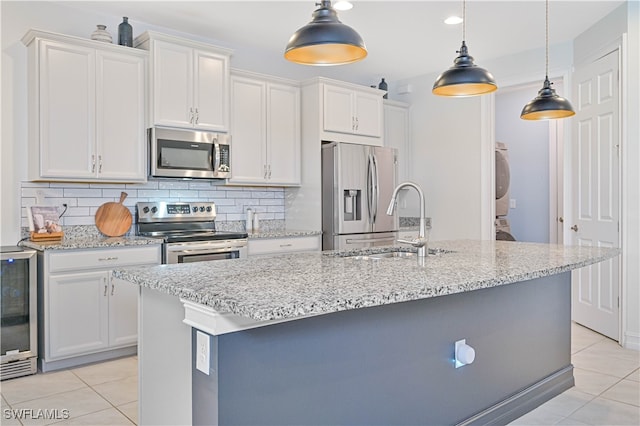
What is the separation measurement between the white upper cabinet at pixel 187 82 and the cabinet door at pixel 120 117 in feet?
0.41

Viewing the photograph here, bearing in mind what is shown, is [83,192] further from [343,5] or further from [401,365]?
[401,365]

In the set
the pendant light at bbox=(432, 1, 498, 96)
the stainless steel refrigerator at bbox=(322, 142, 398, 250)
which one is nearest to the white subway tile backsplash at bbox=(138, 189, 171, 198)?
the stainless steel refrigerator at bbox=(322, 142, 398, 250)

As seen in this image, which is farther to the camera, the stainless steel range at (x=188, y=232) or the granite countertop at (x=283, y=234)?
the granite countertop at (x=283, y=234)

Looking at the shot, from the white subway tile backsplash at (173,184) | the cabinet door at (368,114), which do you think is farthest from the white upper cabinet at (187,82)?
the cabinet door at (368,114)

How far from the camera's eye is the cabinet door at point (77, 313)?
3.19 m

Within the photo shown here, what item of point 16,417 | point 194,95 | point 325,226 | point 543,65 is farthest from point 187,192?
point 543,65

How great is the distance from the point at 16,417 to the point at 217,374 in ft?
5.81

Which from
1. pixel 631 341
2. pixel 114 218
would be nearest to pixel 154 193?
pixel 114 218

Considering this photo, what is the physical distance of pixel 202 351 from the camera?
153cm

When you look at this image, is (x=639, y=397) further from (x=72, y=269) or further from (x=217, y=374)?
(x=72, y=269)

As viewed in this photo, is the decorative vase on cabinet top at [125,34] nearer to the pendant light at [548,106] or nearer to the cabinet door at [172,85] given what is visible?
the cabinet door at [172,85]

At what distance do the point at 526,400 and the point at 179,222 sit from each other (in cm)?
298

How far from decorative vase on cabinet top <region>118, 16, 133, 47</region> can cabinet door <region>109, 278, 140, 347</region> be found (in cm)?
180

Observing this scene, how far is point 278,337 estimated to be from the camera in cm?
161
